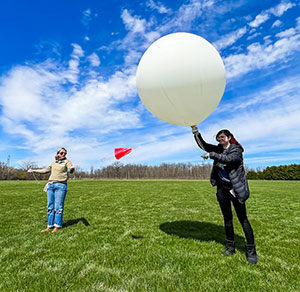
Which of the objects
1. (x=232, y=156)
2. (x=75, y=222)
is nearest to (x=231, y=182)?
(x=232, y=156)

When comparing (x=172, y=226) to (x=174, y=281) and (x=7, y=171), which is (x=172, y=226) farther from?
(x=7, y=171)

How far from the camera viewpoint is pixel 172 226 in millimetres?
5629

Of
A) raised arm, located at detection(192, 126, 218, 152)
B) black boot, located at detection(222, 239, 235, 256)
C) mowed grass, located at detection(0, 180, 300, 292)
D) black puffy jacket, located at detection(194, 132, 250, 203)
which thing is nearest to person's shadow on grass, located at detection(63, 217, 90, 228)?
mowed grass, located at detection(0, 180, 300, 292)

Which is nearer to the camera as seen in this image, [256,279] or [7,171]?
[256,279]

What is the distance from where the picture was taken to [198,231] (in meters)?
5.08

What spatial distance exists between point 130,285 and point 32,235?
11.2 ft

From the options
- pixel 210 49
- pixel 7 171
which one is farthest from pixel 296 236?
pixel 7 171

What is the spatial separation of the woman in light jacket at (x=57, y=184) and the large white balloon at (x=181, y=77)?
2.92 m

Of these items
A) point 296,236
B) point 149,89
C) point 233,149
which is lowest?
point 296,236

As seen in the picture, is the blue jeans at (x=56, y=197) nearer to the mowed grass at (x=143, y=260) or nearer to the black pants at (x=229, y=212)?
the mowed grass at (x=143, y=260)

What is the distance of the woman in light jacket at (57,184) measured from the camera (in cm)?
504

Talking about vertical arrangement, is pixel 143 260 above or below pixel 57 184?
below

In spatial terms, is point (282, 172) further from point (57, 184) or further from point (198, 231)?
point (57, 184)

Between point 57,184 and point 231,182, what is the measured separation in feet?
13.2
